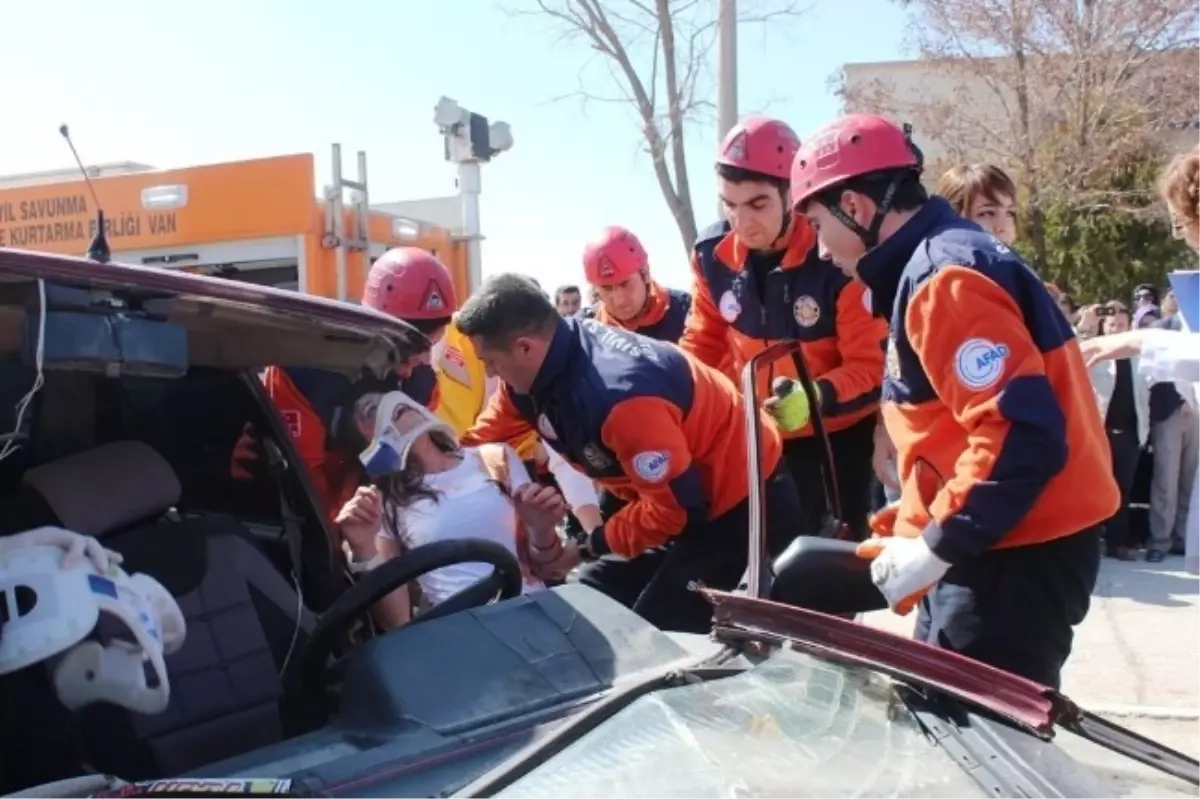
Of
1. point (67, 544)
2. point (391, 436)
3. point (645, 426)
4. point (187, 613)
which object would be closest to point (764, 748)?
point (67, 544)

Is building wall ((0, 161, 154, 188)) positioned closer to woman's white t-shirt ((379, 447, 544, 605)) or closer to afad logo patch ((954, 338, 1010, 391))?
woman's white t-shirt ((379, 447, 544, 605))

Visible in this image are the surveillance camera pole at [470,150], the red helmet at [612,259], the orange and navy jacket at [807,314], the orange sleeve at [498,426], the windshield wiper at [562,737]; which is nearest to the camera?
the windshield wiper at [562,737]

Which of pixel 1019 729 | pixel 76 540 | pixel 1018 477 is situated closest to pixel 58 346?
pixel 76 540

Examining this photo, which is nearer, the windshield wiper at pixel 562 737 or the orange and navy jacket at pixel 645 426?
the windshield wiper at pixel 562 737

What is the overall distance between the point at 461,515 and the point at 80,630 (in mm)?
1790

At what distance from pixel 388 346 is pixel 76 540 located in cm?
94

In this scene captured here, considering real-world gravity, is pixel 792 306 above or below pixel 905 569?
above

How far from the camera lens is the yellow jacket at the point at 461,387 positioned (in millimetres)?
5227

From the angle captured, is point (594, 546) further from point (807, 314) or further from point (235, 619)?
point (235, 619)

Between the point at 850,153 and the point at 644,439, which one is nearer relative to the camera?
the point at 850,153

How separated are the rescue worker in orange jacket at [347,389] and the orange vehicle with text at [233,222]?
129 inches

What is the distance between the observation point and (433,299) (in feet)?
A: 14.1

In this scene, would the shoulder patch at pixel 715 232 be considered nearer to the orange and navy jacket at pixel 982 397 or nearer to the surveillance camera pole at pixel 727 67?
the orange and navy jacket at pixel 982 397

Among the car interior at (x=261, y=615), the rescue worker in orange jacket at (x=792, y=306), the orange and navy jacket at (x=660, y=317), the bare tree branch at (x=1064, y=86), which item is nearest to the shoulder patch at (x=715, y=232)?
the rescue worker in orange jacket at (x=792, y=306)
